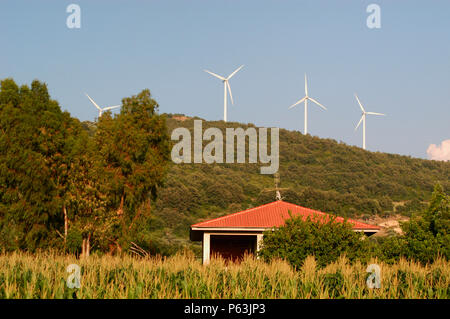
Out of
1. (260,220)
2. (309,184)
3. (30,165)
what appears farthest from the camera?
(309,184)

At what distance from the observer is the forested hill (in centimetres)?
6669

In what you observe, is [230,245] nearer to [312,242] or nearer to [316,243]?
[316,243]

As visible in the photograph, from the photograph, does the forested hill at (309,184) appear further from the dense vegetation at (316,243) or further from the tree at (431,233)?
the dense vegetation at (316,243)

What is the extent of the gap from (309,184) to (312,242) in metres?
61.7

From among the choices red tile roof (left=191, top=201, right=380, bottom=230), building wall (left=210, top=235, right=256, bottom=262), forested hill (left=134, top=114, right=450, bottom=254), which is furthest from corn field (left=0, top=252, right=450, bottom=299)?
forested hill (left=134, top=114, right=450, bottom=254)

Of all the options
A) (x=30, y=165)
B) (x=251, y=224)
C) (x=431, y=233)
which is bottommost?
(x=431, y=233)

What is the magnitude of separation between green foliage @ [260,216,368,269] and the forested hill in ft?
109

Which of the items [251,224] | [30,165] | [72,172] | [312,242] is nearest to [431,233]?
[312,242]

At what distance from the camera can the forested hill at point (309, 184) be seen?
219 feet

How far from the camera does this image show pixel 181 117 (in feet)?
417

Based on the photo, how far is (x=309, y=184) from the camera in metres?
83.1

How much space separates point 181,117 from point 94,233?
94426 millimetres
